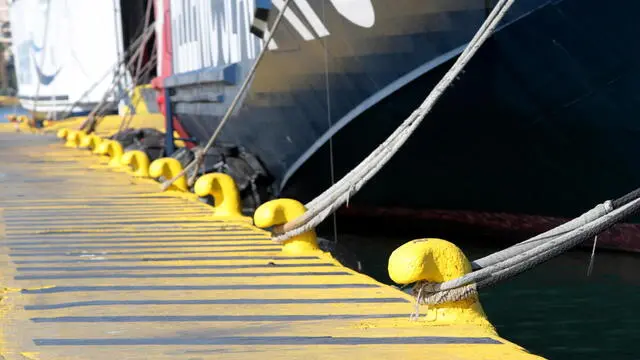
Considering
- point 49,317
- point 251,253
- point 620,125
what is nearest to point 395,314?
point 49,317

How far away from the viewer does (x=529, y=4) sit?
6.09 m

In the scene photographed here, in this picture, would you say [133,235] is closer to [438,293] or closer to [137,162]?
[438,293]

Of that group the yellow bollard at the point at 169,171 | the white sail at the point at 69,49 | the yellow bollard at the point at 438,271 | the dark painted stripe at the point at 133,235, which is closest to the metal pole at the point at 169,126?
the yellow bollard at the point at 169,171

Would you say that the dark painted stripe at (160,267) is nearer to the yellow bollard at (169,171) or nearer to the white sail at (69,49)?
the yellow bollard at (169,171)

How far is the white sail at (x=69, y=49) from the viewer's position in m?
23.3

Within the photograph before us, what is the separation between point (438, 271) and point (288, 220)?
2.08m

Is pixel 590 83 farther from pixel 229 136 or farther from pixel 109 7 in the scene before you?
pixel 109 7

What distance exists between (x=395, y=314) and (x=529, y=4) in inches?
120

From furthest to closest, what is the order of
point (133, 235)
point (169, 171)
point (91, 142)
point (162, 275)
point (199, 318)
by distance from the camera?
point (91, 142) < point (169, 171) < point (133, 235) < point (162, 275) < point (199, 318)

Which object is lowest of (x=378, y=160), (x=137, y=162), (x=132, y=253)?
(x=132, y=253)

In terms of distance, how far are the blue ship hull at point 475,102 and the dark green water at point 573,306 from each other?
1.77ft

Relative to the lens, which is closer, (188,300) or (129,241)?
(188,300)

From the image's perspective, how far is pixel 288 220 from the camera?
5.50m

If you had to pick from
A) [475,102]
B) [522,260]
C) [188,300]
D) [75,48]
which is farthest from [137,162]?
[75,48]
